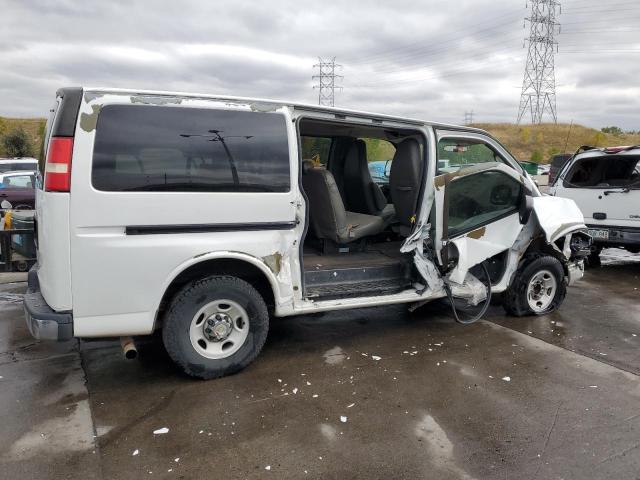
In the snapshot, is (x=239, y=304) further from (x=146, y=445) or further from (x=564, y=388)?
(x=564, y=388)

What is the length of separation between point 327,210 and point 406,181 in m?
0.86

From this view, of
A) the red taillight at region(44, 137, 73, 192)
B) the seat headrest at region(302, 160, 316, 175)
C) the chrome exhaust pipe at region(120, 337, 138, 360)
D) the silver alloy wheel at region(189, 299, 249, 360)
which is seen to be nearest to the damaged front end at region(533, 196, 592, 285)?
the seat headrest at region(302, 160, 316, 175)

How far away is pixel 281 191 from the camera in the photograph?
407cm

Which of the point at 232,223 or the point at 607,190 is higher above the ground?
the point at 607,190

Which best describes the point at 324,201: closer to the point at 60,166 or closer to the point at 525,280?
the point at 525,280

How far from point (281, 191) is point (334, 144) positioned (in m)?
2.58

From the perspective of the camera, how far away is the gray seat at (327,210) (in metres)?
5.34

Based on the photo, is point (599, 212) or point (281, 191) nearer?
point (281, 191)

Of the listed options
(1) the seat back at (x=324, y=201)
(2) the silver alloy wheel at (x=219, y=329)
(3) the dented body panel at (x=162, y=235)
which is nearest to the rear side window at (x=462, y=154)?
(3) the dented body panel at (x=162, y=235)

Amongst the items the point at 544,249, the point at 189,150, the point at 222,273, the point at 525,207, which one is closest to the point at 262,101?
the point at 189,150

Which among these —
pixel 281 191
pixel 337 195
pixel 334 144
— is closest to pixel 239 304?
pixel 281 191

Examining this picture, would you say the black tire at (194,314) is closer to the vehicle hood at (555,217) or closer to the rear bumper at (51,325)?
the rear bumper at (51,325)

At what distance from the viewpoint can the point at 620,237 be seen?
770 centimetres

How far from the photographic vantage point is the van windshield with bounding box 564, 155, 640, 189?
25.8ft
